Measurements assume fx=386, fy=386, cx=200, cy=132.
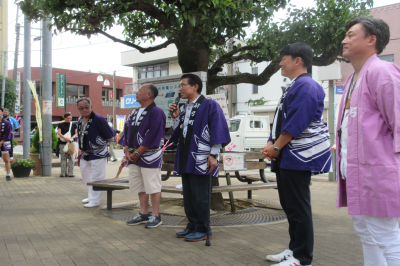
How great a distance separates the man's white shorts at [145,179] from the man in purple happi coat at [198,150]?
613 mm

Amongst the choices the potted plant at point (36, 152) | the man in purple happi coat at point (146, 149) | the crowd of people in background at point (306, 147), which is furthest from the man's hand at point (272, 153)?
the potted plant at point (36, 152)

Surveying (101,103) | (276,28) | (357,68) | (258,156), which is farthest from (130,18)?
(101,103)

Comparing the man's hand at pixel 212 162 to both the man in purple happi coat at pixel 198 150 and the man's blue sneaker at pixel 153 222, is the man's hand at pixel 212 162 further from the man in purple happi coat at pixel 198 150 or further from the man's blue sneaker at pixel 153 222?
the man's blue sneaker at pixel 153 222

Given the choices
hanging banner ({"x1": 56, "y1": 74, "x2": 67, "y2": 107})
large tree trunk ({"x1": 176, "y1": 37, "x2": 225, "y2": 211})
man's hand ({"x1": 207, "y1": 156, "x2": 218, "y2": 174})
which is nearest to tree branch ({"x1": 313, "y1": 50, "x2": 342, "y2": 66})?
large tree trunk ({"x1": 176, "y1": 37, "x2": 225, "y2": 211})

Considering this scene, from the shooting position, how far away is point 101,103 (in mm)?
45062

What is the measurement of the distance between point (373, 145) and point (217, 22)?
363 cm

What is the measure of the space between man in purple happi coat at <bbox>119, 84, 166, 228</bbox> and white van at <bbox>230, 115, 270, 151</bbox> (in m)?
13.4

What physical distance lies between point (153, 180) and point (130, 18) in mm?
3916

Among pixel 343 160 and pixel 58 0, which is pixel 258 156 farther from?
pixel 58 0

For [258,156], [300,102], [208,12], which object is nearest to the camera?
[300,102]

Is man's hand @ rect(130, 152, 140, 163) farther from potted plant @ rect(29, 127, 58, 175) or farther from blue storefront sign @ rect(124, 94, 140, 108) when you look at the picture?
blue storefront sign @ rect(124, 94, 140, 108)

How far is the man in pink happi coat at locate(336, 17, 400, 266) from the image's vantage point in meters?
2.21

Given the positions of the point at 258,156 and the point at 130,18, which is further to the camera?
the point at 130,18

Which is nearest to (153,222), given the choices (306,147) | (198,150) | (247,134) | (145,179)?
(145,179)
